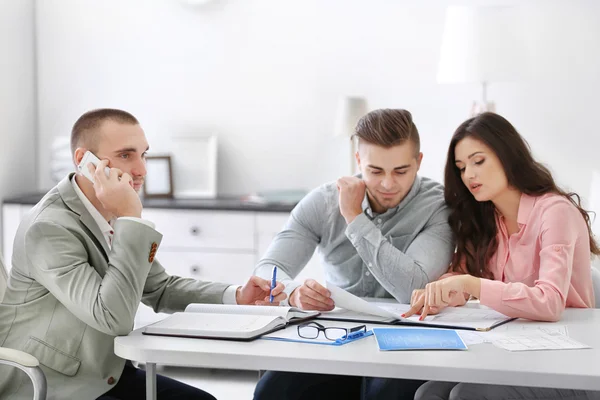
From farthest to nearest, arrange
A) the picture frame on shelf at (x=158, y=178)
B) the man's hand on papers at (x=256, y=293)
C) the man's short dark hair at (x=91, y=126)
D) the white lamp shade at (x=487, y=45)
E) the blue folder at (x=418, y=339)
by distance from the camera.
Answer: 1. the picture frame on shelf at (x=158, y=178)
2. the white lamp shade at (x=487, y=45)
3. the man's hand on papers at (x=256, y=293)
4. the man's short dark hair at (x=91, y=126)
5. the blue folder at (x=418, y=339)

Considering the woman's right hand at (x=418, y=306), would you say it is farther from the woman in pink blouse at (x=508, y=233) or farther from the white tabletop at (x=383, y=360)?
the white tabletop at (x=383, y=360)

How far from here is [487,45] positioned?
143 inches

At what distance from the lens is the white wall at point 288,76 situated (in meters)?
3.96

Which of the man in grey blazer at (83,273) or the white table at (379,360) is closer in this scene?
the white table at (379,360)

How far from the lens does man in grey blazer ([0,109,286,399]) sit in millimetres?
1828

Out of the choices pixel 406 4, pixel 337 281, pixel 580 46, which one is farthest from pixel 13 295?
pixel 580 46

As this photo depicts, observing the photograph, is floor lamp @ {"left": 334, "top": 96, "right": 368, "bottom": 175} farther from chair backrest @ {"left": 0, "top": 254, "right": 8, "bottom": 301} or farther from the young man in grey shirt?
chair backrest @ {"left": 0, "top": 254, "right": 8, "bottom": 301}

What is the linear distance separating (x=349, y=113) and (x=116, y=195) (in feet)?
7.08

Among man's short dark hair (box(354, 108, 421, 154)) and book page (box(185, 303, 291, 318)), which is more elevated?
man's short dark hair (box(354, 108, 421, 154))

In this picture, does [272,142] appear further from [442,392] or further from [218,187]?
[442,392]

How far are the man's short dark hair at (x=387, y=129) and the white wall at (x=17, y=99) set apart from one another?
8.05 ft

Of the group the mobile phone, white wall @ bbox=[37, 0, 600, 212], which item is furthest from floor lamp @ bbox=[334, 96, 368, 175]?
the mobile phone

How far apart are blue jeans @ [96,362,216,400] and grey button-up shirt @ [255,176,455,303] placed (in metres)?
0.40

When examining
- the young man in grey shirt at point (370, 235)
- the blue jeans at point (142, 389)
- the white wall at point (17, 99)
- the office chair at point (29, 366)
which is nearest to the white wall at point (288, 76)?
the white wall at point (17, 99)
